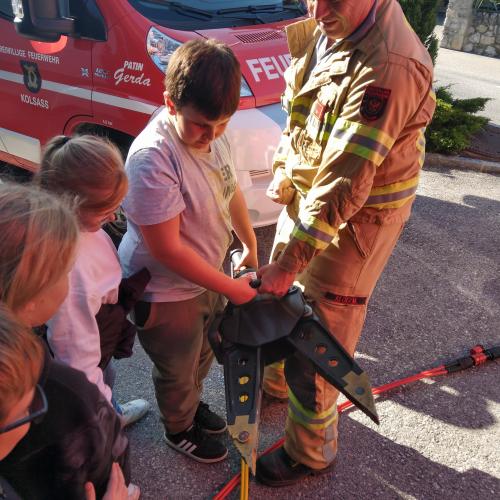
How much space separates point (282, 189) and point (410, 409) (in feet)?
4.61

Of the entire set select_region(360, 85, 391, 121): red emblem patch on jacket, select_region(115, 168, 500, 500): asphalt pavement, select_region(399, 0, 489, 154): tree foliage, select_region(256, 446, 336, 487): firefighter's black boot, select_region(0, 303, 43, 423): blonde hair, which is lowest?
select_region(115, 168, 500, 500): asphalt pavement

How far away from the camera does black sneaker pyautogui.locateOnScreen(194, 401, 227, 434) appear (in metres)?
2.45

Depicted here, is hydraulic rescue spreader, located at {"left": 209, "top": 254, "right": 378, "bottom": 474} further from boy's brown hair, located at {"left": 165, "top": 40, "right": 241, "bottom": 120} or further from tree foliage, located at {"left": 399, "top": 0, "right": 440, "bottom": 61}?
tree foliage, located at {"left": 399, "top": 0, "right": 440, "bottom": 61}

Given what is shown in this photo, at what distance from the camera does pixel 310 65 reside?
196cm

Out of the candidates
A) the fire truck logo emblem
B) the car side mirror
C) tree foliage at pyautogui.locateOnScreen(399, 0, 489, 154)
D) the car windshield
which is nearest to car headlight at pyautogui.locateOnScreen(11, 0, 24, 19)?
the car side mirror

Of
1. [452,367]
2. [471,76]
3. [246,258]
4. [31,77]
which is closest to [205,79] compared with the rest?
[246,258]

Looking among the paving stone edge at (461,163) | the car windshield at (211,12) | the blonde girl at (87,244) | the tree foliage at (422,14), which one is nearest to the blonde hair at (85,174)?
the blonde girl at (87,244)

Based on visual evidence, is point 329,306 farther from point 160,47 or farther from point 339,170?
point 160,47

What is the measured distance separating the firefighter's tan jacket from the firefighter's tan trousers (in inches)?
3.6

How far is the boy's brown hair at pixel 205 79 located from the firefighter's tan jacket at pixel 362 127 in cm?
34

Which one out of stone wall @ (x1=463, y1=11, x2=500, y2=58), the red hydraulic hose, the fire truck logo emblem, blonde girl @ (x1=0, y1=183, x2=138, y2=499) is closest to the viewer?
blonde girl @ (x1=0, y1=183, x2=138, y2=499)

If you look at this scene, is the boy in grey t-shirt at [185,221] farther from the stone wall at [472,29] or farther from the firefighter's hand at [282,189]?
the stone wall at [472,29]

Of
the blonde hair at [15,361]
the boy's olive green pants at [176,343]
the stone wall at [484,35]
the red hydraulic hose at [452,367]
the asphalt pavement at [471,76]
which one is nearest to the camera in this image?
the blonde hair at [15,361]

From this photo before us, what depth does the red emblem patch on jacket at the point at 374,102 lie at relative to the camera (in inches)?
60.7
